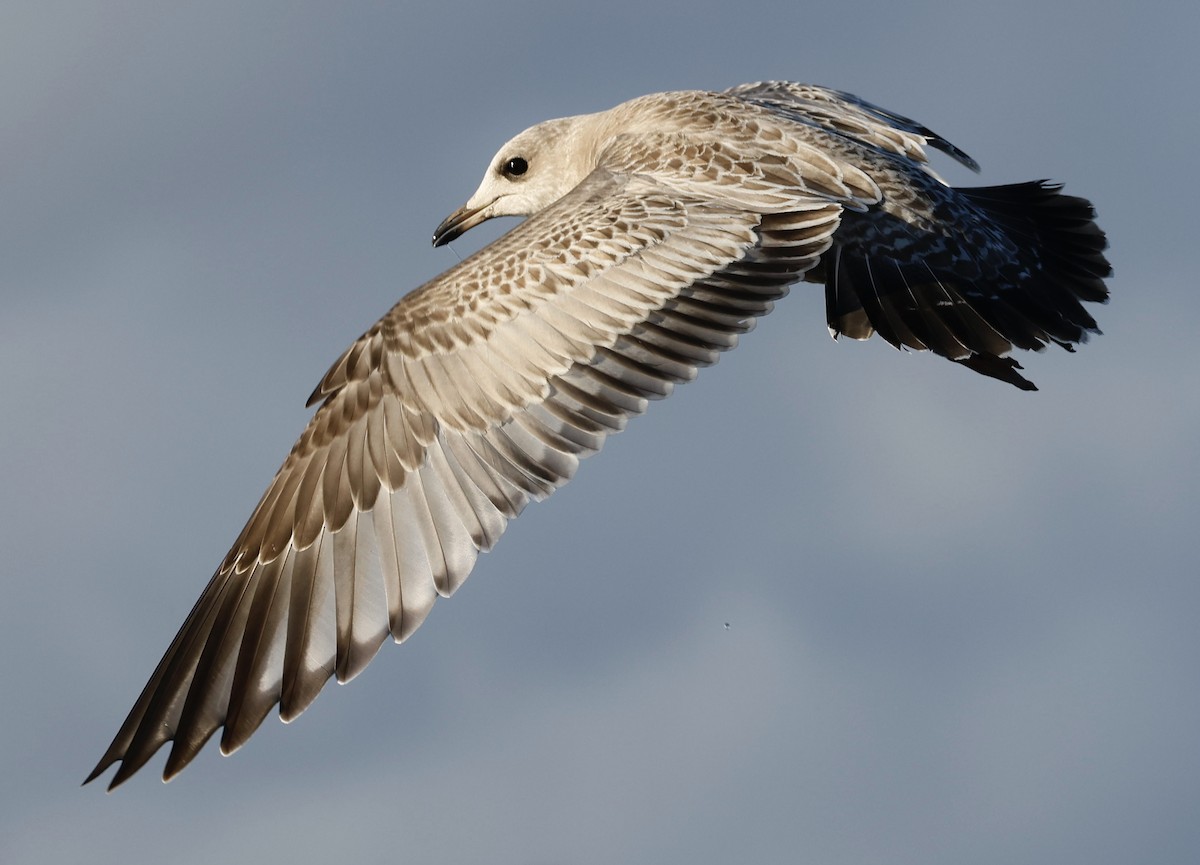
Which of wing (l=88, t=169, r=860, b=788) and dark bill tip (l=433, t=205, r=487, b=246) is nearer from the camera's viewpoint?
wing (l=88, t=169, r=860, b=788)

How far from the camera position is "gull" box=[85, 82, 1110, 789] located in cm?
837

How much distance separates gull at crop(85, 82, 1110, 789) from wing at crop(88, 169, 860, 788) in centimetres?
1

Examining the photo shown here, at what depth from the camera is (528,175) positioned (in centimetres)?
1200

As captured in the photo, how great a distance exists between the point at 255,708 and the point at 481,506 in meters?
1.42

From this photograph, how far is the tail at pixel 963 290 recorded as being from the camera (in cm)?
948

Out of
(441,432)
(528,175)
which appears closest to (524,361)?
(441,432)

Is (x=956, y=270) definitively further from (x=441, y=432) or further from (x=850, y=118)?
(x=441, y=432)

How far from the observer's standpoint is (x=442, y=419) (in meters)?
8.70

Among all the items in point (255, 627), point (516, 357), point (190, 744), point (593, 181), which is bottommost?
point (190, 744)

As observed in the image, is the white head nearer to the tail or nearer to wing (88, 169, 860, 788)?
the tail

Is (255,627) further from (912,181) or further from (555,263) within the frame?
(912,181)

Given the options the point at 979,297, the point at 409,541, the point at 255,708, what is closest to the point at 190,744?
the point at 255,708

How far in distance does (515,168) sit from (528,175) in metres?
0.12

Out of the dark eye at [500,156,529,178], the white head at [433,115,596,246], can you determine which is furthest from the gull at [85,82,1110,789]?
the dark eye at [500,156,529,178]
